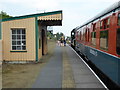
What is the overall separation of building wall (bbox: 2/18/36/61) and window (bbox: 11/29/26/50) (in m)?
0.31

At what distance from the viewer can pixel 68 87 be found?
7.05m

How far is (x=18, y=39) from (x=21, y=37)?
0.26 m

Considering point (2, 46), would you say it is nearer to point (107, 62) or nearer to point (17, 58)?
point (17, 58)

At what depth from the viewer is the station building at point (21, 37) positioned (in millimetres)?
13742

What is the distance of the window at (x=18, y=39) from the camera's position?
45.9 ft

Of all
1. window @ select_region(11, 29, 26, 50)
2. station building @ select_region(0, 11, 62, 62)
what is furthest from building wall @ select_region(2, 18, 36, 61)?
window @ select_region(11, 29, 26, 50)

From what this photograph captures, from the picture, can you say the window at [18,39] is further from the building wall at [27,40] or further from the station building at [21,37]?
the building wall at [27,40]

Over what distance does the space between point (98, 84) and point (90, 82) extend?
1.45ft

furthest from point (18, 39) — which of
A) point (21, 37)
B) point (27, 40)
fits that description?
point (27, 40)

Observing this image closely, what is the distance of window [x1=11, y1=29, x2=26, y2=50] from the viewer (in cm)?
1400

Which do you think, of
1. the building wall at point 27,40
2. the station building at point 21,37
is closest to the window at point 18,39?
the station building at point 21,37

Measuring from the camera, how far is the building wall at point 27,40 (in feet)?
45.1

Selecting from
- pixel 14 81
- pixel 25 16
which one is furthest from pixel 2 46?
pixel 14 81

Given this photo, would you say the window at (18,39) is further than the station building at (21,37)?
Yes
